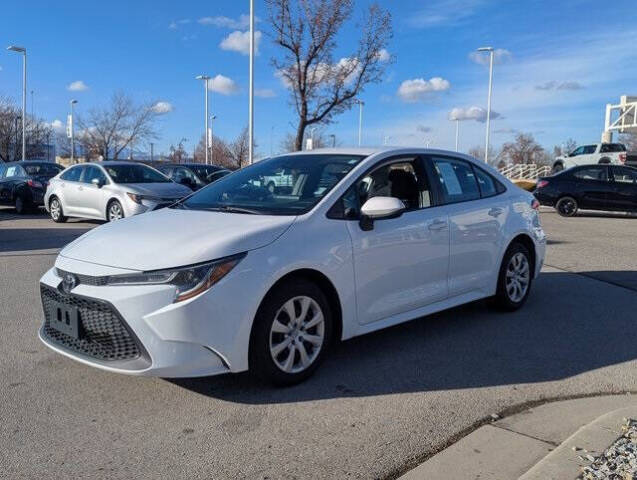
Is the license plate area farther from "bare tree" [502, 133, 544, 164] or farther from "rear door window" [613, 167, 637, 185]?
"bare tree" [502, 133, 544, 164]

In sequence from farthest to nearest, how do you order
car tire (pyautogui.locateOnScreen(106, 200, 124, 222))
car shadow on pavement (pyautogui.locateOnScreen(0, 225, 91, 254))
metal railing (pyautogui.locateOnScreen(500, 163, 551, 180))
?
metal railing (pyautogui.locateOnScreen(500, 163, 551, 180))
car tire (pyautogui.locateOnScreen(106, 200, 124, 222))
car shadow on pavement (pyautogui.locateOnScreen(0, 225, 91, 254))

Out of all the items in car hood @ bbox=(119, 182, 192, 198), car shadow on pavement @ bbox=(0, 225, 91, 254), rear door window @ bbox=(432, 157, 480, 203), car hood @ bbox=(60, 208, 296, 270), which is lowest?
car shadow on pavement @ bbox=(0, 225, 91, 254)

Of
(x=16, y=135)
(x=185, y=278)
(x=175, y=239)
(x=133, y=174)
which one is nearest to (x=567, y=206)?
(x=133, y=174)

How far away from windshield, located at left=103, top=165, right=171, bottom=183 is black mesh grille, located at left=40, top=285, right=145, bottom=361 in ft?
32.3

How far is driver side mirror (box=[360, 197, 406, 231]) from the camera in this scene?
4.36 metres

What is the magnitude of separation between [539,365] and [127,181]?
34.8 feet

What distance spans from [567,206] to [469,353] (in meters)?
15.1

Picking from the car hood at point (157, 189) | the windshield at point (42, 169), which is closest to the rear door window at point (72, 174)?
the car hood at point (157, 189)

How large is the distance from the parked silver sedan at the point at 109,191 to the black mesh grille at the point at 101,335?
870 centimetres

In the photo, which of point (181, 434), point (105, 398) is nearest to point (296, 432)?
point (181, 434)

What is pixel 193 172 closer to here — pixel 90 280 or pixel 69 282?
pixel 69 282

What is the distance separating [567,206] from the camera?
60.5 ft

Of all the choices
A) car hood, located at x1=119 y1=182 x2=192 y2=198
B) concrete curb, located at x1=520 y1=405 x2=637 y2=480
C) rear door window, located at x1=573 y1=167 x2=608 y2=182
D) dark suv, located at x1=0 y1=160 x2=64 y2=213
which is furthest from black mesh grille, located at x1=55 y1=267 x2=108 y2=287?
rear door window, located at x1=573 y1=167 x2=608 y2=182

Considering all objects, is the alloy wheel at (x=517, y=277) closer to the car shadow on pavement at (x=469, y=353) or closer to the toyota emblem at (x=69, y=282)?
the car shadow on pavement at (x=469, y=353)
